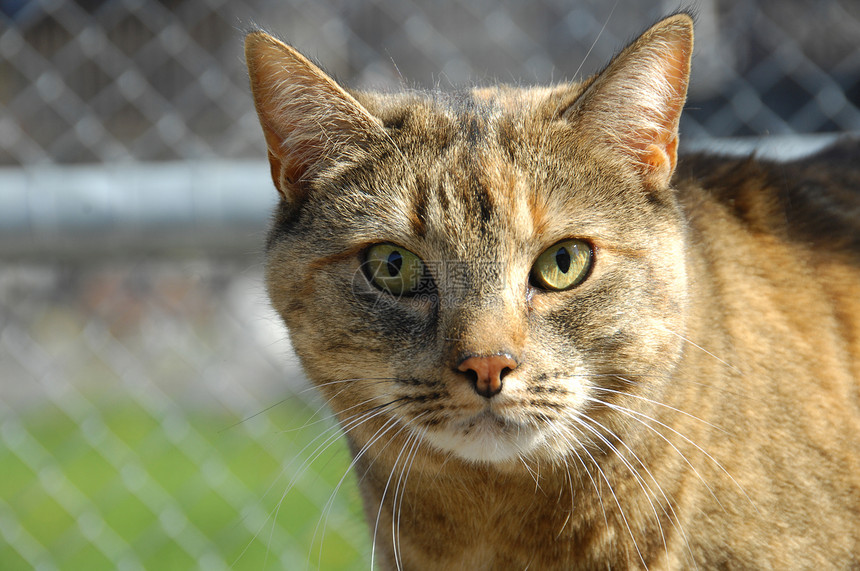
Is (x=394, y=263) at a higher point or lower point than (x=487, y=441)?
higher

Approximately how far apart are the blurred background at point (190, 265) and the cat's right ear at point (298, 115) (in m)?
1.04

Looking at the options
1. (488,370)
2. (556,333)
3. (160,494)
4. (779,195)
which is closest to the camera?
(488,370)

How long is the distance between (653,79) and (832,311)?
1.94 ft

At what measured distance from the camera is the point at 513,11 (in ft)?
13.2

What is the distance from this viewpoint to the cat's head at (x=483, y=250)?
4.24 feet

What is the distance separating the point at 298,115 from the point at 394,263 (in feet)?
1.12

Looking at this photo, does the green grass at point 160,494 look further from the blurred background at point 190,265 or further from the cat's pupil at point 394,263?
the cat's pupil at point 394,263

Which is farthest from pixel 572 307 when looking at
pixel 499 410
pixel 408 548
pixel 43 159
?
pixel 43 159

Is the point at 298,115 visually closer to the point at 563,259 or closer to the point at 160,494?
the point at 563,259

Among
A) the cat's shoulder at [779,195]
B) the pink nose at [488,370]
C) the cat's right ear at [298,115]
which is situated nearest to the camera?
the pink nose at [488,370]

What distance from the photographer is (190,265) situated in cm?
340

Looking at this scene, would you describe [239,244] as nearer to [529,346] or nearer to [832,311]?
[529,346]

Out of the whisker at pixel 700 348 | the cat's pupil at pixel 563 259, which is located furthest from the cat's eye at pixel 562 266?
the whisker at pixel 700 348

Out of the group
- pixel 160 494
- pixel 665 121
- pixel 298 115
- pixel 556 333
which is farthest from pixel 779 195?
pixel 160 494
